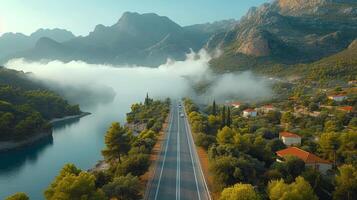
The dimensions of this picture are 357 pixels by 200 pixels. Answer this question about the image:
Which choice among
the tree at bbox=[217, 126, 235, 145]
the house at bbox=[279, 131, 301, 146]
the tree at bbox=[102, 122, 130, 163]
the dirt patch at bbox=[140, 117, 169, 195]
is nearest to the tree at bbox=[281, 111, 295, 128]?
the house at bbox=[279, 131, 301, 146]

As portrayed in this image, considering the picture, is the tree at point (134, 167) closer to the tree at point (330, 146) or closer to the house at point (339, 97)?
the tree at point (330, 146)

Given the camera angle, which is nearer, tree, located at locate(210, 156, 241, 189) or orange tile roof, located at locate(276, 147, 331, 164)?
tree, located at locate(210, 156, 241, 189)

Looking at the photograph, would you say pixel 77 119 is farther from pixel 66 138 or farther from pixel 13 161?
pixel 13 161

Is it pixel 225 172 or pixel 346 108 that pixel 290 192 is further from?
pixel 346 108

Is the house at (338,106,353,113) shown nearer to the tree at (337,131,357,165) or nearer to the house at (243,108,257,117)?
the house at (243,108,257,117)

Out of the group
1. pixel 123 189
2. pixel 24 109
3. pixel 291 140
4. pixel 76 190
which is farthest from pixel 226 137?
pixel 24 109

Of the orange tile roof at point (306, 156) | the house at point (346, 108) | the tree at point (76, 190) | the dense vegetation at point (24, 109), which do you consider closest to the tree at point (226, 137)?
the orange tile roof at point (306, 156)

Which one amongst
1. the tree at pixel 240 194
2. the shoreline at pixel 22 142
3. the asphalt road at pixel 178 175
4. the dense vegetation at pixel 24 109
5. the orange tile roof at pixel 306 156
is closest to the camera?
the tree at pixel 240 194
